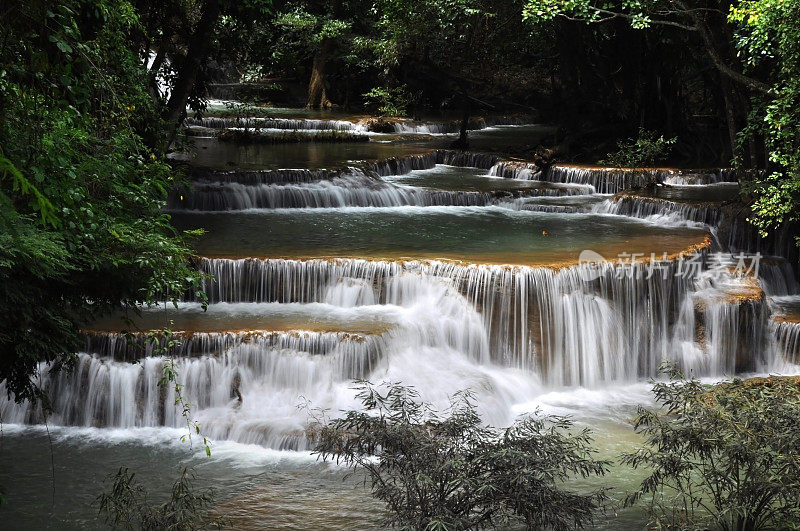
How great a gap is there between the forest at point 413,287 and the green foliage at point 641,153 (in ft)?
0.27

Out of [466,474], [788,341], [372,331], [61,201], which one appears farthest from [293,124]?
[466,474]

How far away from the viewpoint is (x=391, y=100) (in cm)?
3056

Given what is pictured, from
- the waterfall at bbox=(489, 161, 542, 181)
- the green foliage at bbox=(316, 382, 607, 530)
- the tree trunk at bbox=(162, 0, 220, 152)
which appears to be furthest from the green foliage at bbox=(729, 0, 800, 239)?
the tree trunk at bbox=(162, 0, 220, 152)

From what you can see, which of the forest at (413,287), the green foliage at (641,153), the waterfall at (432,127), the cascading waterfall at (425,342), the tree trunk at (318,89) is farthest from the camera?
the tree trunk at (318,89)

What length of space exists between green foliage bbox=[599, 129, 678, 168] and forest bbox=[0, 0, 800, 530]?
3.3 inches

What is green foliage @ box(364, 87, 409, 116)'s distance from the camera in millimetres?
29188

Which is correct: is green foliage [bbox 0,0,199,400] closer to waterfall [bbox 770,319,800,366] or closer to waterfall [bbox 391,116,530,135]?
waterfall [bbox 770,319,800,366]

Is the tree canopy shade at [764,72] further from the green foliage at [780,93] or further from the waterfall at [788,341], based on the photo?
the waterfall at [788,341]

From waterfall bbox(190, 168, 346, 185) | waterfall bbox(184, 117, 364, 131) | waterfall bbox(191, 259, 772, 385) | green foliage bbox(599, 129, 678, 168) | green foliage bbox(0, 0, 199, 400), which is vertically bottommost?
waterfall bbox(191, 259, 772, 385)

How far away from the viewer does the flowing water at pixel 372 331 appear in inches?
342

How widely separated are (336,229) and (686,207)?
6134mm

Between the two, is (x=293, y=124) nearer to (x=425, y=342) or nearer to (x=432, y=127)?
(x=432, y=127)

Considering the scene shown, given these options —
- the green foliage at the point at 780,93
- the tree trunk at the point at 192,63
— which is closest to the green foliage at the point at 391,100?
the tree trunk at the point at 192,63

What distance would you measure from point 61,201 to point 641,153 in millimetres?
15765
